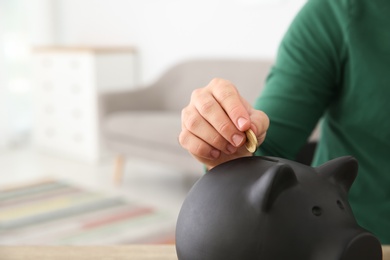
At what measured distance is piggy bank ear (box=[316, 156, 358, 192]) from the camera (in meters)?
0.57

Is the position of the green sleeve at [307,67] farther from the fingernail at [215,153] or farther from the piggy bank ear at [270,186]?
the piggy bank ear at [270,186]

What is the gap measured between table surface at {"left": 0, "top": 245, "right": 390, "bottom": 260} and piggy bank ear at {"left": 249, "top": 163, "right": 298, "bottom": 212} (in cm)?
19

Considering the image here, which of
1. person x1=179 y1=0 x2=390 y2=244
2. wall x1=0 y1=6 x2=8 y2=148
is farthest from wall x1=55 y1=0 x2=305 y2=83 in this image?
person x1=179 y1=0 x2=390 y2=244

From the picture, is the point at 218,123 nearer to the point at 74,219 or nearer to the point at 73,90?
the point at 74,219

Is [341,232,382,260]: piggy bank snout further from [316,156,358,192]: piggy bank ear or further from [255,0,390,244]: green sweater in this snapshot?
[255,0,390,244]: green sweater

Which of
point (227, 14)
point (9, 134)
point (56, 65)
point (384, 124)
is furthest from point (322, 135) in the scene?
point (9, 134)

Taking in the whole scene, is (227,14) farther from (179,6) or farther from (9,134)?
(9,134)

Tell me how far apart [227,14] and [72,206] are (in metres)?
1.55

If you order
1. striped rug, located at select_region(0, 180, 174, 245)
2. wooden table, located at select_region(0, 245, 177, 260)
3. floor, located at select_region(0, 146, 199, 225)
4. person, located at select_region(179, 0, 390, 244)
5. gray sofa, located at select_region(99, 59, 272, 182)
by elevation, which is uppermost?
person, located at select_region(179, 0, 390, 244)

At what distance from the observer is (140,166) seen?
3.87 m

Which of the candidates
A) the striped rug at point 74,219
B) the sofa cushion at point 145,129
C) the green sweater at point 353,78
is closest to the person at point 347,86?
the green sweater at point 353,78

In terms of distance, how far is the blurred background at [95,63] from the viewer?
3422 mm

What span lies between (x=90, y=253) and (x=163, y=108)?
10.2ft

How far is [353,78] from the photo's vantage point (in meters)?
0.97
